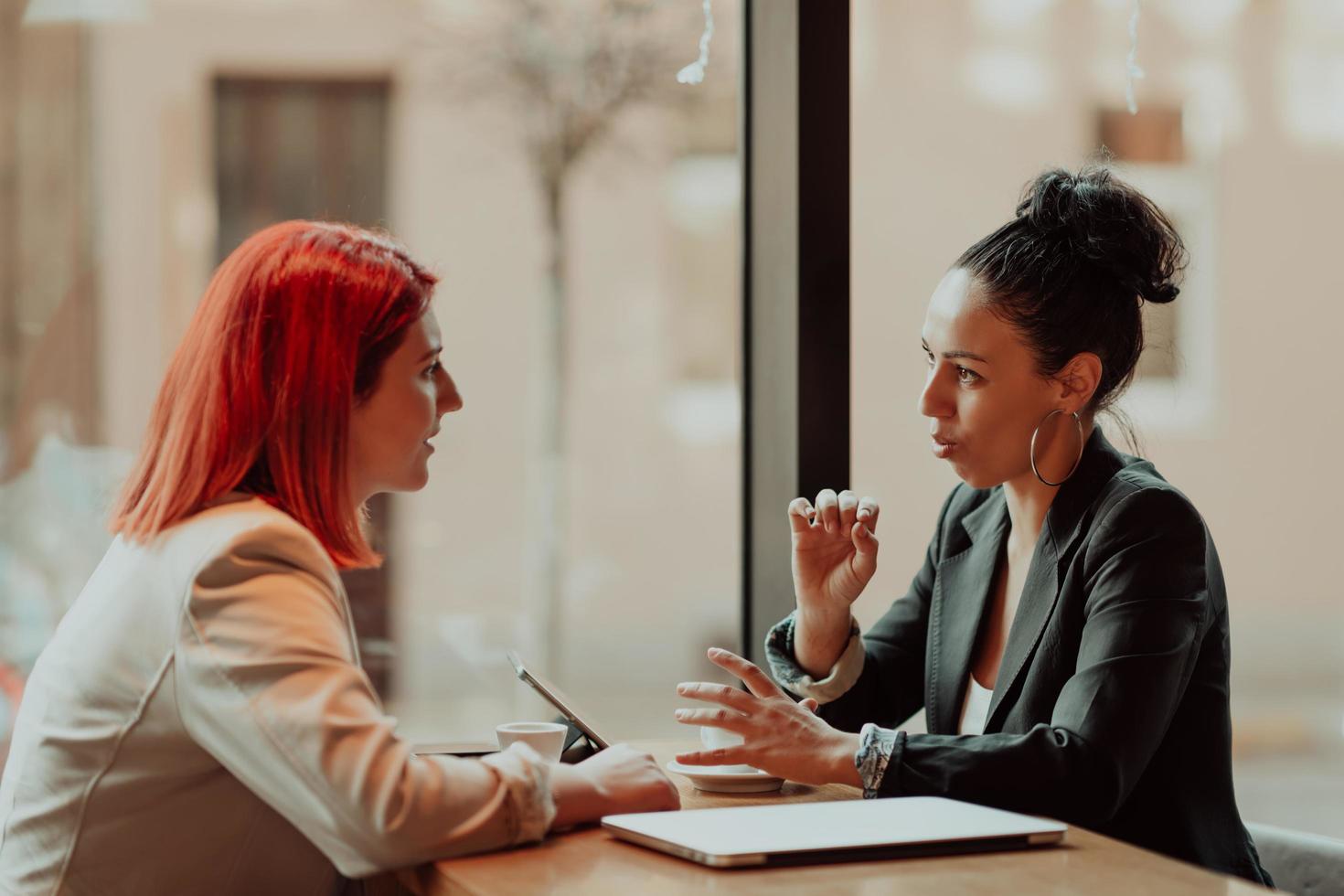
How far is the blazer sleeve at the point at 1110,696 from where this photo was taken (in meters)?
1.54

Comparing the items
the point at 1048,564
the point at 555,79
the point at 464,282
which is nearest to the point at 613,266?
the point at 464,282

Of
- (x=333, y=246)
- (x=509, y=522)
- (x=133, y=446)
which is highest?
(x=333, y=246)

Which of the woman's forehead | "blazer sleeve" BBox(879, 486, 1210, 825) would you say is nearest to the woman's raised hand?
the woman's forehead

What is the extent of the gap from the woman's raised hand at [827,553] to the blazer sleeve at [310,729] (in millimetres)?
789

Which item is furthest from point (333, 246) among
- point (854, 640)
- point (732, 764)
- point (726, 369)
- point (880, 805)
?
point (726, 369)

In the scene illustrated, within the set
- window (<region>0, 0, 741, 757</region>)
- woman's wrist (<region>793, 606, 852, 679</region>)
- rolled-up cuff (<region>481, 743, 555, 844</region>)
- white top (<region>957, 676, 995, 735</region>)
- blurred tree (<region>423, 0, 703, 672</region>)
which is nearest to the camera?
rolled-up cuff (<region>481, 743, 555, 844</region>)

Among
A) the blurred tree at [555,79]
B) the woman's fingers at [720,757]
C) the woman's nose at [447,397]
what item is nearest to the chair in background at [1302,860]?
the woman's fingers at [720,757]

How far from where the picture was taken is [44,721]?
1387mm

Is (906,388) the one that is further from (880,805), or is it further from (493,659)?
(880,805)

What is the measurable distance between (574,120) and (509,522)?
1.22 m

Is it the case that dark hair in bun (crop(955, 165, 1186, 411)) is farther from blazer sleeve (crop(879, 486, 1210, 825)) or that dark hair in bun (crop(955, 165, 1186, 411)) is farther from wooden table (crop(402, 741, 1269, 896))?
wooden table (crop(402, 741, 1269, 896))

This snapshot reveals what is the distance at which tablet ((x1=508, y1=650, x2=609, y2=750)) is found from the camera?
5.15 feet

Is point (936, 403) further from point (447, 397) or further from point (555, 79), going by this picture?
point (555, 79)

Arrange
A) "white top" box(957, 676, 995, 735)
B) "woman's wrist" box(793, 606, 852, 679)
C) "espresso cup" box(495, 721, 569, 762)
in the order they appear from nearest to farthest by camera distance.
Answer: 1. "espresso cup" box(495, 721, 569, 762)
2. "white top" box(957, 676, 995, 735)
3. "woman's wrist" box(793, 606, 852, 679)
